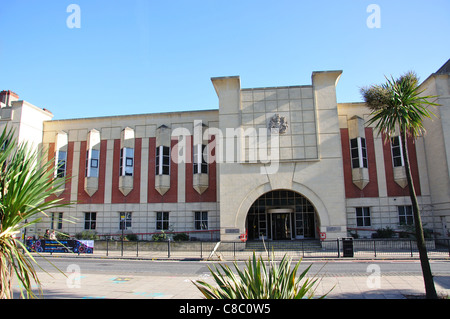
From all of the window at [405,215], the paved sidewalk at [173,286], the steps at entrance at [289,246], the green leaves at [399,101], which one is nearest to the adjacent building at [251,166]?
the window at [405,215]

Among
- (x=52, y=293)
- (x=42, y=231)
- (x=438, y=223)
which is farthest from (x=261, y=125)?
(x=42, y=231)

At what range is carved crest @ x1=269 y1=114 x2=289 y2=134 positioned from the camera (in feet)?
87.1

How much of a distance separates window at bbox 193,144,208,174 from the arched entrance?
6234mm

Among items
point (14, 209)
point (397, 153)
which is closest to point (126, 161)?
point (397, 153)

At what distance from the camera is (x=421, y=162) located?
1098 inches

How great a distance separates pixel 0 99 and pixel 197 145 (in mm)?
21722

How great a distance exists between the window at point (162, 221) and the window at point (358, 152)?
1768 centimetres

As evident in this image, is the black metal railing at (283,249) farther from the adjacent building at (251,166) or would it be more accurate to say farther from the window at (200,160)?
the window at (200,160)

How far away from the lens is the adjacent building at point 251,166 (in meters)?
26.1

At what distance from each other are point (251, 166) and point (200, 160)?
18.4ft

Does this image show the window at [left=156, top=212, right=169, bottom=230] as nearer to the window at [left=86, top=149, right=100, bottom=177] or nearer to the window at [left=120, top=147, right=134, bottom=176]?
the window at [left=120, top=147, right=134, bottom=176]

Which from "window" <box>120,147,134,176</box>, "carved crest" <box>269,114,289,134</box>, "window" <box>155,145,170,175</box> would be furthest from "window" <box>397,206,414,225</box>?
"window" <box>120,147,134,176</box>

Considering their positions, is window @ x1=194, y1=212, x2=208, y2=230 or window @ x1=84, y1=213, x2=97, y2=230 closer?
window @ x1=194, y1=212, x2=208, y2=230

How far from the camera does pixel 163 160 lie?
1209 inches
